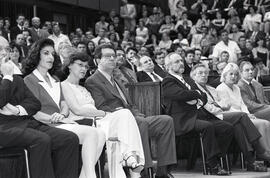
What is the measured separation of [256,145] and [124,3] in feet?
35.2

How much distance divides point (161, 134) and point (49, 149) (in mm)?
1312

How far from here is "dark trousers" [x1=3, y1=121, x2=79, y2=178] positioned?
4.07 meters

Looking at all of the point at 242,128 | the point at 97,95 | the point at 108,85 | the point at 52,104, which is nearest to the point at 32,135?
the point at 52,104

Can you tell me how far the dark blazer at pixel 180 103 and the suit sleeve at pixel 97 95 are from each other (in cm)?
76

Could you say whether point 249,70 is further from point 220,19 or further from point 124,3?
point 124,3

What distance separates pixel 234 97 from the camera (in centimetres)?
650

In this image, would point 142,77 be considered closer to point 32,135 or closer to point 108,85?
point 108,85

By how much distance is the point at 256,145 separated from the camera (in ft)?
20.2

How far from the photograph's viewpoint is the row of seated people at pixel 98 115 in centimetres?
420

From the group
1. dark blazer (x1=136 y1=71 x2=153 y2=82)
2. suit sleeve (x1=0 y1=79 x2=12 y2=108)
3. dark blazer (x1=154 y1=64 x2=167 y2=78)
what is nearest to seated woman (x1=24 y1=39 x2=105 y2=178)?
suit sleeve (x1=0 y1=79 x2=12 y2=108)

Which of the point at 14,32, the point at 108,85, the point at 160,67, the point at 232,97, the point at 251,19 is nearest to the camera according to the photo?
the point at 108,85

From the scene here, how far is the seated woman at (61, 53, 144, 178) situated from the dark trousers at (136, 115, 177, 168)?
312 millimetres

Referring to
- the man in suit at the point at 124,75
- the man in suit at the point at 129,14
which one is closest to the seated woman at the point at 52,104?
the man in suit at the point at 124,75

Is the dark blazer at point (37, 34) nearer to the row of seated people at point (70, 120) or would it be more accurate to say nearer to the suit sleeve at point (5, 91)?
the row of seated people at point (70, 120)
